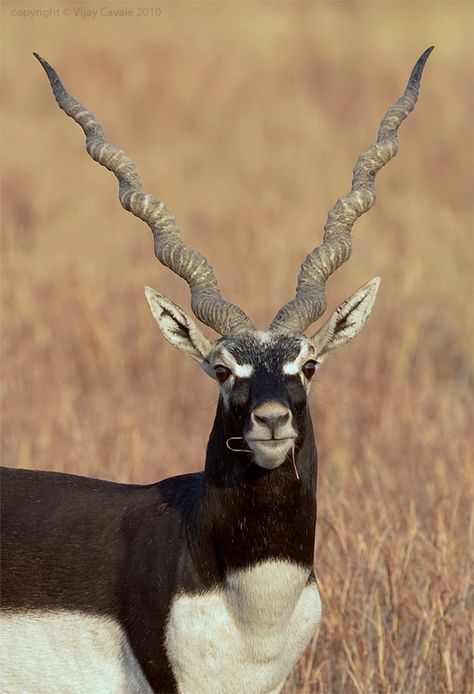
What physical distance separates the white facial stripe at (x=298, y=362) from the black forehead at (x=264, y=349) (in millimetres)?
11

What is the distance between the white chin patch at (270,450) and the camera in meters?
4.20

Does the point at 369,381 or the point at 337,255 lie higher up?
the point at 369,381

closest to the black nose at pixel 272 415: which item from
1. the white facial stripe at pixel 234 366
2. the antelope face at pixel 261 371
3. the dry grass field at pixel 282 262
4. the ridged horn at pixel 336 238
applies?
the antelope face at pixel 261 371

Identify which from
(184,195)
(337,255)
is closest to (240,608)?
(337,255)

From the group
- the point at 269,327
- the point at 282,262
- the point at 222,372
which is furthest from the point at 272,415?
the point at 282,262

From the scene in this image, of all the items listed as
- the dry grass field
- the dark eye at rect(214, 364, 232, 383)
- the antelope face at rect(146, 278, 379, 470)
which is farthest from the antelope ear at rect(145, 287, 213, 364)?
the dry grass field

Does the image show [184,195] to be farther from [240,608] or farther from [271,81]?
[240,608]

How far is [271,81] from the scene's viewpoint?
18469 mm

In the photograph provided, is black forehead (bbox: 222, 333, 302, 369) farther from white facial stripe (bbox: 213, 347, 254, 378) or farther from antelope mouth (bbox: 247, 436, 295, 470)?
antelope mouth (bbox: 247, 436, 295, 470)

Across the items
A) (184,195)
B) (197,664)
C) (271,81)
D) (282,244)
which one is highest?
(271,81)

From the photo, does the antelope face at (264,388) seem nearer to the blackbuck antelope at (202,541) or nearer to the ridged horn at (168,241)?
the blackbuck antelope at (202,541)

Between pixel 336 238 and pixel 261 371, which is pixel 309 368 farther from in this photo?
pixel 336 238

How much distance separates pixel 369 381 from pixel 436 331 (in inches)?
60.3

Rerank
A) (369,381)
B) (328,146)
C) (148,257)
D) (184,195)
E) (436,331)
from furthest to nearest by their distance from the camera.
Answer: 1. (328,146)
2. (184,195)
3. (148,257)
4. (436,331)
5. (369,381)
